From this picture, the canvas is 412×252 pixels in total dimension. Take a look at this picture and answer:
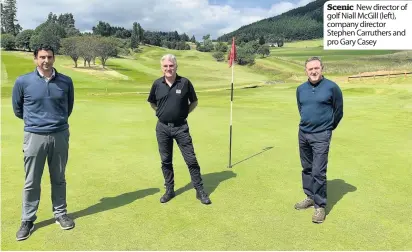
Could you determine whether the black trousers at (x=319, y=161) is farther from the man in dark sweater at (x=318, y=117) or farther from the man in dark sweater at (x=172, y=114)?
the man in dark sweater at (x=172, y=114)

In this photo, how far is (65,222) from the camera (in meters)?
5.99

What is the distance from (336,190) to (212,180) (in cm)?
270

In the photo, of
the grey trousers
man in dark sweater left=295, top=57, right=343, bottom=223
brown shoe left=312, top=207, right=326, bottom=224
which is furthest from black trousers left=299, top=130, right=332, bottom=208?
the grey trousers

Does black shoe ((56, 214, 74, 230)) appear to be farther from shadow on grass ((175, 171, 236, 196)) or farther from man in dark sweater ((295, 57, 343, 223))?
man in dark sweater ((295, 57, 343, 223))

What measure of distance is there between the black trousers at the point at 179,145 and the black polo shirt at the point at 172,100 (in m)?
0.18

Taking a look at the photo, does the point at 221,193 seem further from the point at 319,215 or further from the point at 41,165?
the point at 41,165

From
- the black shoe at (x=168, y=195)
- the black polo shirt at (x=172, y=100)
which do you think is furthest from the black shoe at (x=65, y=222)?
the black polo shirt at (x=172, y=100)

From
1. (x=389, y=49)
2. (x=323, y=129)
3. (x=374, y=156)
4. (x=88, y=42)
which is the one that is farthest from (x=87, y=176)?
(x=389, y=49)

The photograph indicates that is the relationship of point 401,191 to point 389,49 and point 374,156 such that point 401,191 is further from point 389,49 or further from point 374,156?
point 389,49

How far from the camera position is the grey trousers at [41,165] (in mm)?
5902

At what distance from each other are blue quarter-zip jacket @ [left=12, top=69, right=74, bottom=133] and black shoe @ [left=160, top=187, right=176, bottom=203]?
2.31 metres

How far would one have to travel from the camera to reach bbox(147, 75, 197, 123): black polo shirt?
709 centimetres

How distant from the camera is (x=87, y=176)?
8617 mm

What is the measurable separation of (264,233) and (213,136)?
25.4ft
